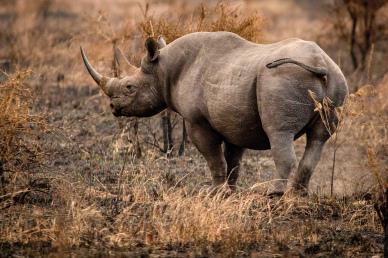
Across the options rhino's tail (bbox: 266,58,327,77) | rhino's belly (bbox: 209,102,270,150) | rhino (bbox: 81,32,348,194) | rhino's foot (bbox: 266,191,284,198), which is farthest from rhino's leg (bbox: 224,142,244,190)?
rhino's tail (bbox: 266,58,327,77)

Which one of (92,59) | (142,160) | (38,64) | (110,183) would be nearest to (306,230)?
(110,183)

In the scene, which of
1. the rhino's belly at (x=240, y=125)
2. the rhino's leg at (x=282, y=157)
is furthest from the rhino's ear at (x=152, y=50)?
the rhino's leg at (x=282, y=157)

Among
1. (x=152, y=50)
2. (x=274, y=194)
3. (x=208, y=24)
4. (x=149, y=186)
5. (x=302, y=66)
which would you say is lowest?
(x=274, y=194)

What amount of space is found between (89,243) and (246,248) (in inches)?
53.0

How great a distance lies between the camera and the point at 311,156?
9.84 m

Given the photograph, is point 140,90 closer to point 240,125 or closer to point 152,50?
point 152,50

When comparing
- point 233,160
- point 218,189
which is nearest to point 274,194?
point 218,189

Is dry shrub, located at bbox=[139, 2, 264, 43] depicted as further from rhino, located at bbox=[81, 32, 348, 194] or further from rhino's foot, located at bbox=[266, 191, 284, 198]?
rhino's foot, located at bbox=[266, 191, 284, 198]

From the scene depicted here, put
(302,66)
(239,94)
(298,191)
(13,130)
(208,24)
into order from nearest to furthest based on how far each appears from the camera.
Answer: (302,66) < (13,130) < (239,94) < (298,191) < (208,24)

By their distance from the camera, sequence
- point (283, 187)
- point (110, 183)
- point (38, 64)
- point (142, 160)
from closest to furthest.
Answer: point (283, 187) < point (110, 183) < point (142, 160) < point (38, 64)

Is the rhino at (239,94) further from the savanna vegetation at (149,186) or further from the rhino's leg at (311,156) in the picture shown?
the savanna vegetation at (149,186)

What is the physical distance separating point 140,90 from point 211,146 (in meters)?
1.11

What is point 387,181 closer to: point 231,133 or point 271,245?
point 271,245

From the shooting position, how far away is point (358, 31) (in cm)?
1998
